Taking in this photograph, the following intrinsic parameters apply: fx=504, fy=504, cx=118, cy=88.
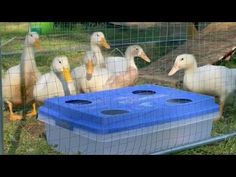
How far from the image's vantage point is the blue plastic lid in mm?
2502

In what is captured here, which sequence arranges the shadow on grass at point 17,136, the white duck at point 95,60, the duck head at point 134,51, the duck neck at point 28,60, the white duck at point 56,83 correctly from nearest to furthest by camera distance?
the shadow on grass at point 17,136 → the white duck at point 56,83 → the duck neck at point 28,60 → the white duck at point 95,60 → the duck head at point 134,51

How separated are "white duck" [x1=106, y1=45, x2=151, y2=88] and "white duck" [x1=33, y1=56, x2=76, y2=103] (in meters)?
0.33

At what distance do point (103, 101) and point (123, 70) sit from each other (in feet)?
2.70

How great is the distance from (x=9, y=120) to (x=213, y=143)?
50.7 inches

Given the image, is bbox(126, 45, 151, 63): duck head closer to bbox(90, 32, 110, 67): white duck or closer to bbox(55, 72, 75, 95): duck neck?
bbox(90, 32, 110, 67): white duck

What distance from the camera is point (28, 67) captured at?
3301mm

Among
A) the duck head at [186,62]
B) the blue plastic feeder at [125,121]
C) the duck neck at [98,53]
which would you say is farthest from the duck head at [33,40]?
the duck head at [186,62]

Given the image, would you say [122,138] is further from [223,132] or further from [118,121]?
[223,132]

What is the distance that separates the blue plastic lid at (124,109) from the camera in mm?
2502

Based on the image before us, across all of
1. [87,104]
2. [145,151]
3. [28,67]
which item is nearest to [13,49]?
[28,67]

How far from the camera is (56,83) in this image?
10.4ft

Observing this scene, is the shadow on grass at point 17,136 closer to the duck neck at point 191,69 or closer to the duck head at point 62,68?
the duck head at point 62,68

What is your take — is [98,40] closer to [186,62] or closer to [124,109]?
[186,62]

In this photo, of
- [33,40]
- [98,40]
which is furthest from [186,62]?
[33,40]
